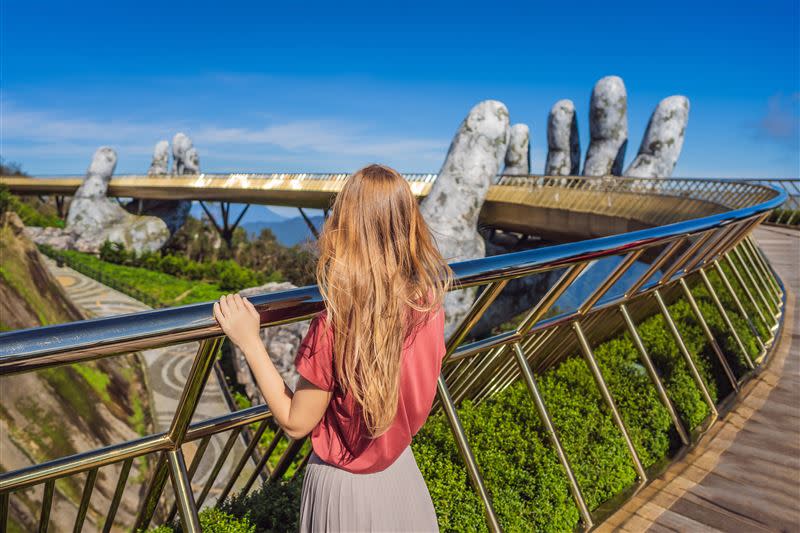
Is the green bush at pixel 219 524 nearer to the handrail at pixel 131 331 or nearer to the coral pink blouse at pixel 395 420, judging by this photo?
the coral pink blouse at pixel 395 420

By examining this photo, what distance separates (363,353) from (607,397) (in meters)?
1.94

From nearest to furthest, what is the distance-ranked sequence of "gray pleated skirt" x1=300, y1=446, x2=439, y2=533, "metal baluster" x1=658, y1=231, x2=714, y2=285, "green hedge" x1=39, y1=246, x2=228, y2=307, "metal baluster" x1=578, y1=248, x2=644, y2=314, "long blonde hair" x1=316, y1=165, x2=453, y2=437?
"long blonde hair" x1=316, y1=165, x2=453, y2=437 → "gray pleated skirt" x1=300, y1=446, x2=439, y2=533 → "metal baluster" x1=578, y1=248, x2=644, y2=314 → "metal baluster" x1=658, y1=231, x2=714, y2=285 → "green hedge" x1=39, y1=246, x2=228, y2=307

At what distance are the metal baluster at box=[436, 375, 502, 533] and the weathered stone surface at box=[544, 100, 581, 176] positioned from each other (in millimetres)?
25092

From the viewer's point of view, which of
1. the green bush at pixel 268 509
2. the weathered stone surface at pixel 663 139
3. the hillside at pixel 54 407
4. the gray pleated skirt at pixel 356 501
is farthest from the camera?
Result: the weathered stone surface at pixel 663 139

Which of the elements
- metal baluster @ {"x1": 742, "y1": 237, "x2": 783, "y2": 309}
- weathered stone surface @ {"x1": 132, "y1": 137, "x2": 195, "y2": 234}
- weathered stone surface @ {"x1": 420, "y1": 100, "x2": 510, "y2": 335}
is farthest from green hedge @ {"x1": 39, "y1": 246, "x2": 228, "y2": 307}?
metal baluster @ {"x1": 742, "y1": 237, "x2": 783, "y2": 309}

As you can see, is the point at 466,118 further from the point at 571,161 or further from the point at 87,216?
the point at 87,216

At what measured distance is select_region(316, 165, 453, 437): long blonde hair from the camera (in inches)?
40.8

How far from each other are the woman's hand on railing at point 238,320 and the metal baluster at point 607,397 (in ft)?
5.69

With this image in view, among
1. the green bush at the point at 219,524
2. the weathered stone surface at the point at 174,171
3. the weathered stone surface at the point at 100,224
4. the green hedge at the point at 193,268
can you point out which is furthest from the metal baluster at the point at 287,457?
the weathered stone surface at the point at 174,171

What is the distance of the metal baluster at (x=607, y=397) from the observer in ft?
8.06

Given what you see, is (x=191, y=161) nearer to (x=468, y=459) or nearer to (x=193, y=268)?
(x=193, y=268)

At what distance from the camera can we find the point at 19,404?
7414 mm

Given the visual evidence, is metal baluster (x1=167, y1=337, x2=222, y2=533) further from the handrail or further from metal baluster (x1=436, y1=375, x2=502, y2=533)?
metal baluster (x1=436, y1=375, x2=502, y2=533)

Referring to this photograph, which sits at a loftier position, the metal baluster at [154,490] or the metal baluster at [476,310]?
the metal baluster at [476,310]
